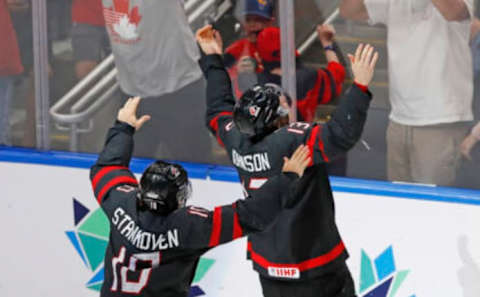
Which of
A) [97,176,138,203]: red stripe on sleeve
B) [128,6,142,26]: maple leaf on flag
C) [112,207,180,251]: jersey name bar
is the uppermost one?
[128,6,142,26]: maple leaf on flag

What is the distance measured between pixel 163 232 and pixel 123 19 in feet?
6.78

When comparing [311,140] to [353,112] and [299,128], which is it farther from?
[353,112]

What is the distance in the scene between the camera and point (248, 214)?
3938 millimetres

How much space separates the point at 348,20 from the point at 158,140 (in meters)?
1.37

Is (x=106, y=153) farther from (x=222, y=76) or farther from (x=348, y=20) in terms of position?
(x=348, y=20)

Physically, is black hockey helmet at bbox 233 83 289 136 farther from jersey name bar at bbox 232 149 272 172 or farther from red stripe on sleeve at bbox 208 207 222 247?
red stripe on sleeve at bbox 208 207 222 247

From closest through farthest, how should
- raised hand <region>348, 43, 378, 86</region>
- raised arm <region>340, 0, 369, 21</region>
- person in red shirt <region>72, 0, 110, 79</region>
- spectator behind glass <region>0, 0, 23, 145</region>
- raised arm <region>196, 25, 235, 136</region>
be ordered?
raised hand <region>348, 43, 378, 86</region> < raised arm <region>196, 25, 235, 136</region> < raised arm <region>340, 0, 369, 21</region> < person in red shirt <region>72, 0, 110, 79</region> < spectator behind glass <region>0, 0, 23, 145</region>

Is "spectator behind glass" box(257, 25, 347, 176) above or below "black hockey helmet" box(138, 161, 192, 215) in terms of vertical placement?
above

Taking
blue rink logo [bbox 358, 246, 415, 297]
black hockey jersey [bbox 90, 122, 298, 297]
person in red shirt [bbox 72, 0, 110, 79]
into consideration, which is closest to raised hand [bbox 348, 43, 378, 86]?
black hockey jersey [bbox 90, 122, 298, 297]

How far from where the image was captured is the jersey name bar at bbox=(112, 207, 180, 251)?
3920 mm

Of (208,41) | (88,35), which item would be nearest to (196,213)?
(208,41)

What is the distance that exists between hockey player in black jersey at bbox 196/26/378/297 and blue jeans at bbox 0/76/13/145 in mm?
1735

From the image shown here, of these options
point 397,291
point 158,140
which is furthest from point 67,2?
point 397,291

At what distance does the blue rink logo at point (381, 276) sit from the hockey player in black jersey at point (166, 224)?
1366 mm
